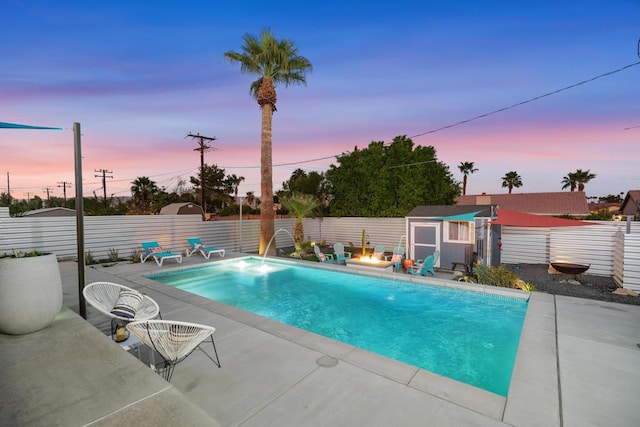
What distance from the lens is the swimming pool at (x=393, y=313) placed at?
15.1ft

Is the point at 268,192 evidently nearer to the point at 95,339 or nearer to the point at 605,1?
the point at 95,339

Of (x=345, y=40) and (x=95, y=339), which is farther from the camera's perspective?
(x=345, y=40)

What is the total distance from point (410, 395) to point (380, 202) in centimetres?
1563

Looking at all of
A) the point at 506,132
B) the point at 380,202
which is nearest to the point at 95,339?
the point at 380,202

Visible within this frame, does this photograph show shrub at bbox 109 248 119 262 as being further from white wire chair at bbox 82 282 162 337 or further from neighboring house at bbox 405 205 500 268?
neighboring house at bbox 405 205 500 268

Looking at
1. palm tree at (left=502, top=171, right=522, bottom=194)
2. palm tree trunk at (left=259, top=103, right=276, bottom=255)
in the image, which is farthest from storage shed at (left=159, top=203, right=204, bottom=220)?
palm tree at (left=502, top=171, right=522, bottom=194)

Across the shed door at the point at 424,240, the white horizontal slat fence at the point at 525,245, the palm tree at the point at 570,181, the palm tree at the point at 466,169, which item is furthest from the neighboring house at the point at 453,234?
the palm tree at the point at 570,181

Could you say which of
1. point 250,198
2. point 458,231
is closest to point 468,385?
point 458,231

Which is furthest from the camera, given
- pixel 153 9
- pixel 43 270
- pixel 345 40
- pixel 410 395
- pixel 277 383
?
pixel 345 40

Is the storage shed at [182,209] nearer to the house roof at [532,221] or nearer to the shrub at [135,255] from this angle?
the shrub at [135,255]

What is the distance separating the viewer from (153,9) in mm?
9578

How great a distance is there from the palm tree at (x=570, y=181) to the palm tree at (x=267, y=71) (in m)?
53.8

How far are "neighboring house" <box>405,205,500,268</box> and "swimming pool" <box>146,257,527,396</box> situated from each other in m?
3.64

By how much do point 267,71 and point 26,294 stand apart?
1266 centimetres
